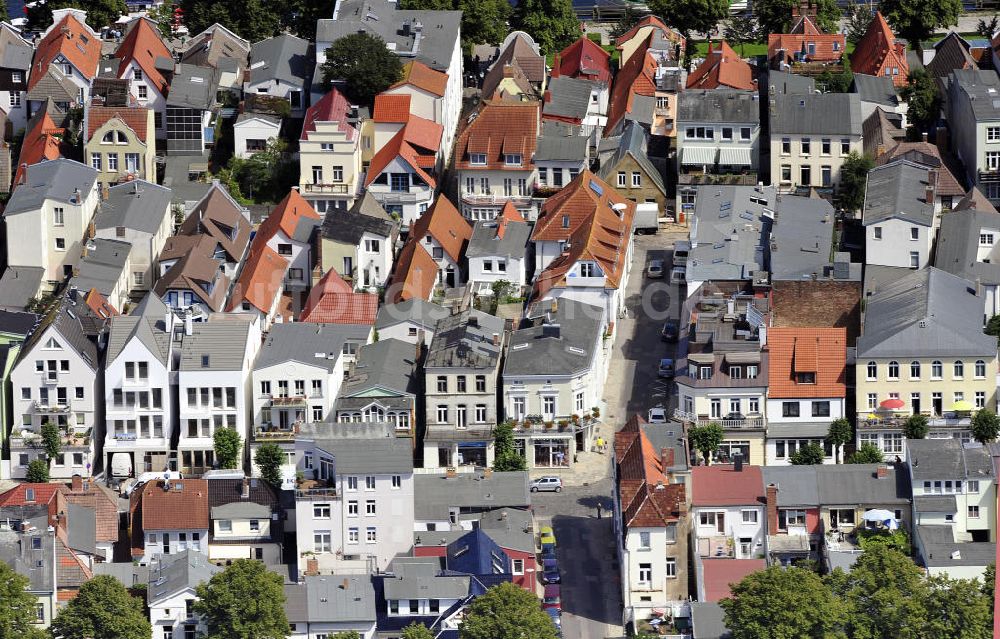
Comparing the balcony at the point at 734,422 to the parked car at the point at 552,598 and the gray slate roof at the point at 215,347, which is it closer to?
the parked car at the point at 552,598

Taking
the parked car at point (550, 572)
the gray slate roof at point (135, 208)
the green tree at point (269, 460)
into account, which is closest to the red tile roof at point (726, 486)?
the parked car at point (550, 572)

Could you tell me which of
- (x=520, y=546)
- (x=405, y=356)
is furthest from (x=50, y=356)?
(x=520, y=546)

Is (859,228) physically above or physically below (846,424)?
above

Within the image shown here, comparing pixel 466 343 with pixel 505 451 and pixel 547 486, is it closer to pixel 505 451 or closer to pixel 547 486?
pixel 505 451

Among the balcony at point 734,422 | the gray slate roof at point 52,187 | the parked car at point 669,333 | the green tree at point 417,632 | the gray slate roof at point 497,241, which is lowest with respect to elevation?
the green tree at point 417,632

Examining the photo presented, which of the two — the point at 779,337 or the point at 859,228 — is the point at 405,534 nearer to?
the point at 779,337

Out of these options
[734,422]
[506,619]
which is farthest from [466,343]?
[506,619]
